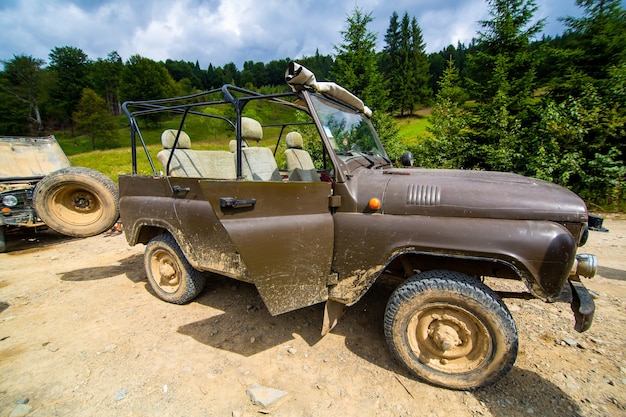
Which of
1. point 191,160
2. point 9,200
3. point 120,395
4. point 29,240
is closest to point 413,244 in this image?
point 120,395

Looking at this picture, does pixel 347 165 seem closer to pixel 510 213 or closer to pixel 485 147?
pixel 510 213

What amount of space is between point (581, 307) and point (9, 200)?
843 centimetres

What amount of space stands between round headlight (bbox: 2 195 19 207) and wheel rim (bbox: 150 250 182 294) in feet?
13.8

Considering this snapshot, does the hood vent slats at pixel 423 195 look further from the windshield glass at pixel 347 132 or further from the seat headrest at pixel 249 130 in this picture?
the seat headrest at pixel 249 130

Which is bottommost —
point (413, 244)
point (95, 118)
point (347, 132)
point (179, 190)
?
point (413, 244)

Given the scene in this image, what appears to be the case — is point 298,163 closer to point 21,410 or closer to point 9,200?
point 21,410

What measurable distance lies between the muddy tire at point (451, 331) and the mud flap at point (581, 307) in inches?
17.0

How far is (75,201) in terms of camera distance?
4262 millimetres

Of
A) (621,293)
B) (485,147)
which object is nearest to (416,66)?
(485,147)

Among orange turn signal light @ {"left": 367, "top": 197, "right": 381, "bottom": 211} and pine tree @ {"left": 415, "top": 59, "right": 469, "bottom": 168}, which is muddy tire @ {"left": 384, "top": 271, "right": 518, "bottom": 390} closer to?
orange turn signal light @ {"left": 367, "top": 197, "right": 381, "bottom": 211}

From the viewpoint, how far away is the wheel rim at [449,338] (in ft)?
7.24

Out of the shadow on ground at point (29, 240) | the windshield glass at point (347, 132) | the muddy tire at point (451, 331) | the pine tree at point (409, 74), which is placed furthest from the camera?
the pine tree at point (409, 74)

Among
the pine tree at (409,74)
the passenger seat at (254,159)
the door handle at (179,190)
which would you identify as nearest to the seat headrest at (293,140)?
the passenger seat at (254,159)

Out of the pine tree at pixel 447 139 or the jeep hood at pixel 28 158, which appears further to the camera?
the pine tree at pixel 447 139
